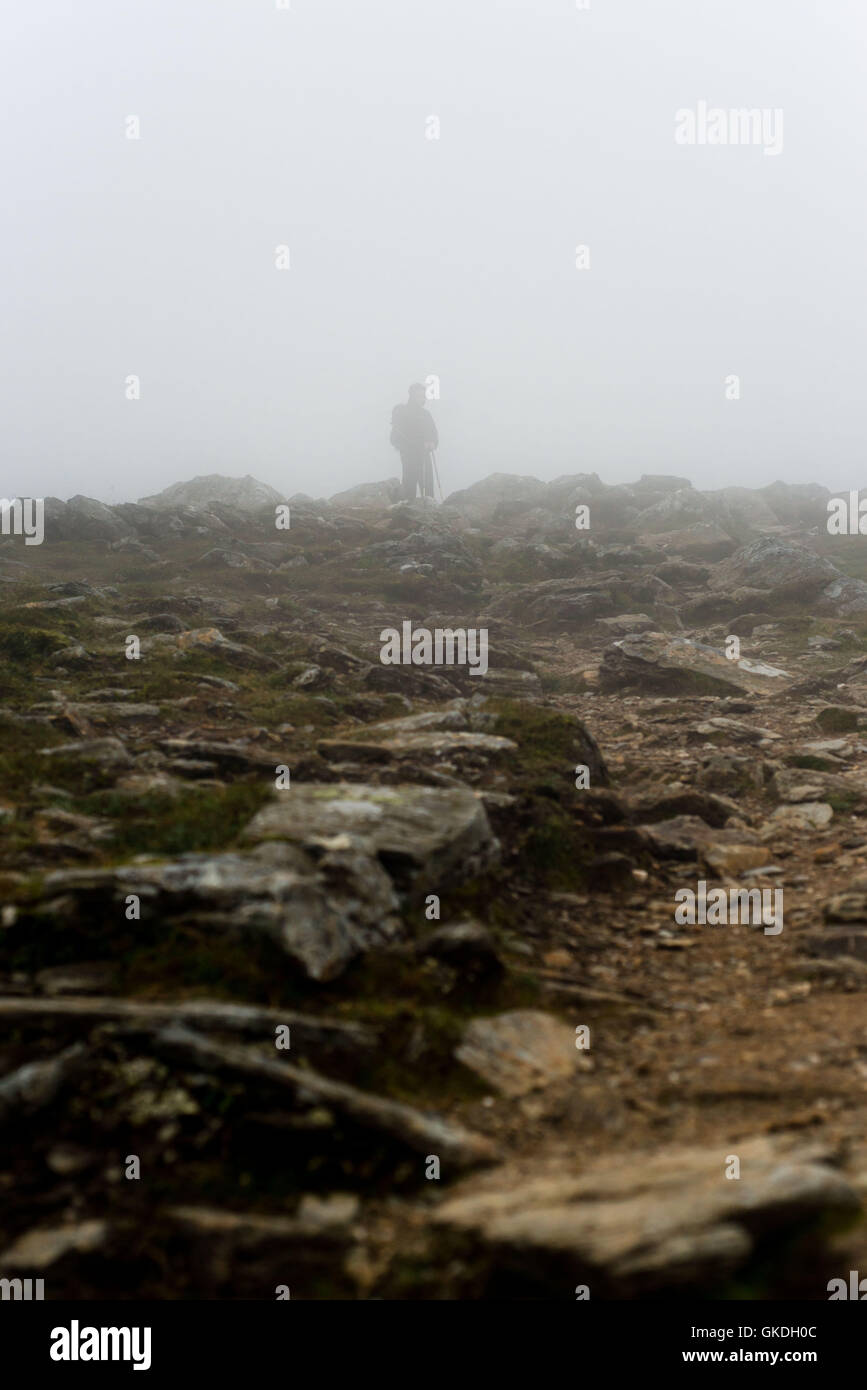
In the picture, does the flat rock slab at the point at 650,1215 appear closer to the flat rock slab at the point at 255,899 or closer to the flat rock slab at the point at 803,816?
the flat rock slab at the point at 255,899

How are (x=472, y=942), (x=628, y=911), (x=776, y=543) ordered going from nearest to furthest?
1. (x=472, y=942)
2. (x=628, y=911)
3. (x=776, y=543)

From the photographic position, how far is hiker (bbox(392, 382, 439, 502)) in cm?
6850

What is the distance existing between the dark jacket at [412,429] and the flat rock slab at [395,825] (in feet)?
210

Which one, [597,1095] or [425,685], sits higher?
[425,685]

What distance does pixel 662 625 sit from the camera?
33.1m

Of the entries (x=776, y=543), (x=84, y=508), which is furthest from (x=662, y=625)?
(x=84, y=508)

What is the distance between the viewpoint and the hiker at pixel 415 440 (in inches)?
2697

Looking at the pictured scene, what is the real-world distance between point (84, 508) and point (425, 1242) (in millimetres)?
46991

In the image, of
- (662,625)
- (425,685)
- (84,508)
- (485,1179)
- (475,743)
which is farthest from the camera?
(84,508)

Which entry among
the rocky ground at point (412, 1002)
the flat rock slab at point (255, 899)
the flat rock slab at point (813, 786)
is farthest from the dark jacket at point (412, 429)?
the flat rock slab at point (255, 899)

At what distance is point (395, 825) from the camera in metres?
9.08

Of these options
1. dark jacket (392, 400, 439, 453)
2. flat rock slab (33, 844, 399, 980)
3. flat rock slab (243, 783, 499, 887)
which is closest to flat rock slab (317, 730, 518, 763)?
flat rock slab (243, 783, 499, 887)

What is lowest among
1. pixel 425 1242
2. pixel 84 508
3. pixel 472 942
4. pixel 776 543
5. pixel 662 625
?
pixel 425 1242
